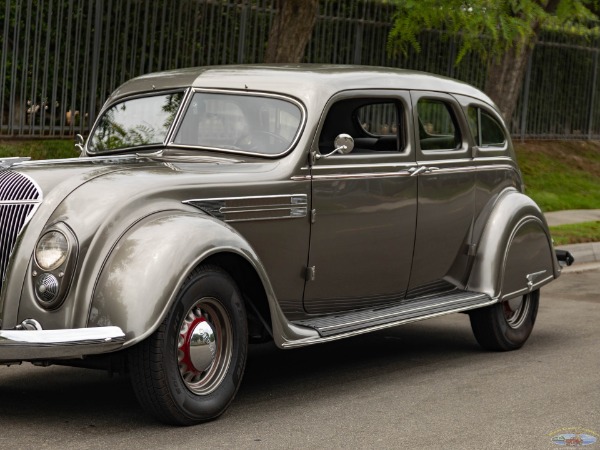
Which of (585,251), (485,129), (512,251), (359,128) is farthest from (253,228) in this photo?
(585,251)

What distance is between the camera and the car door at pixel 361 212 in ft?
22.3

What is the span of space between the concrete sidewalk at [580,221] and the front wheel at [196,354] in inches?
315

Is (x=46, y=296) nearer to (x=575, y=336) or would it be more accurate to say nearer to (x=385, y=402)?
(x=385, y=402)

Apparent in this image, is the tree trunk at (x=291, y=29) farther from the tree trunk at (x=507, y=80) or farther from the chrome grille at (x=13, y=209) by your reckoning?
the chrome grille at (x=13, y=209)

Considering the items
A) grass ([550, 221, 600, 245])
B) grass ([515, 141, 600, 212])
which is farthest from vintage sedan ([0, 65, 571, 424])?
grass ([515, 141, 600, 212])

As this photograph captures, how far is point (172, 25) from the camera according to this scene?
14.6 metres

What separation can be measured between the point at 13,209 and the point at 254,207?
1252mm

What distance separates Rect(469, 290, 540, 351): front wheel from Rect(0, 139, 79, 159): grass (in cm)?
625

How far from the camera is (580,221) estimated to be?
16.3 m

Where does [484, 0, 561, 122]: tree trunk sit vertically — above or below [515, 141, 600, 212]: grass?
above

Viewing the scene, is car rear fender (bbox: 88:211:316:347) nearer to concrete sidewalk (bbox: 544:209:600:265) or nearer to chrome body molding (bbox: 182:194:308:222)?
chrome body molding (bbox: 182:194:308:222)

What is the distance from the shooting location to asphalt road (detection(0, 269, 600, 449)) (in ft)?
18.6

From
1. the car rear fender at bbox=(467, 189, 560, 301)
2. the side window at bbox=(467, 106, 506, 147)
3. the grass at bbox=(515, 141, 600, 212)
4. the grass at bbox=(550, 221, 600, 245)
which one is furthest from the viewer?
the grass at bbox=(515, 141, 600, 212)
